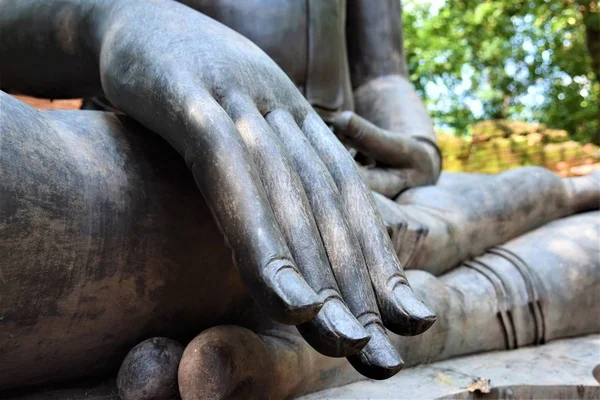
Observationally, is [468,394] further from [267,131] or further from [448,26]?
[448,26]

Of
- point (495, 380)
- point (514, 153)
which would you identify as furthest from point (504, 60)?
point (495, 380)

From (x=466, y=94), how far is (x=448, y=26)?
3.05 feet

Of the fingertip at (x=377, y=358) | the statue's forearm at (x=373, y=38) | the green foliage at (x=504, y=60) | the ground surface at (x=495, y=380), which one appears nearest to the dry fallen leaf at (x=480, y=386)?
the ground surface at (x=495, y=380)

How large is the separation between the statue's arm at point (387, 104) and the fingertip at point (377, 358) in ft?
3.38

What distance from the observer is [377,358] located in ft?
3.09

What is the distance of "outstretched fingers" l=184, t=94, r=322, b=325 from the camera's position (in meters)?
0.87

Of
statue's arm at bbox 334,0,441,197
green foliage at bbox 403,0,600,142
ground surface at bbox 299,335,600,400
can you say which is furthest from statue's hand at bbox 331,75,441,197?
green foliage at bbox 403,0,600,142

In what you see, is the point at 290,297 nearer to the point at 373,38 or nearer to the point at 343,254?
the point at 343,254

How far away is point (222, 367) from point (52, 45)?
33.4 inches

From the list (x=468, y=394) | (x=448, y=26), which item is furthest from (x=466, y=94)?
(x=468, y=394)

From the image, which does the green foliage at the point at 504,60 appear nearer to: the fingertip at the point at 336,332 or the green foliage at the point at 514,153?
the green foliage at the point at 514,153

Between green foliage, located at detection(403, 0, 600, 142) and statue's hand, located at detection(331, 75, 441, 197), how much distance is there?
4.54m

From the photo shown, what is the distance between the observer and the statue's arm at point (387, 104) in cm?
204

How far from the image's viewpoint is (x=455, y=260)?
1913 mm
